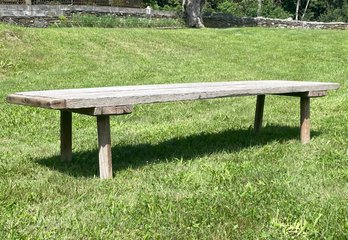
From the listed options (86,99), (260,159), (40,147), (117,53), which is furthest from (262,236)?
(117,53)

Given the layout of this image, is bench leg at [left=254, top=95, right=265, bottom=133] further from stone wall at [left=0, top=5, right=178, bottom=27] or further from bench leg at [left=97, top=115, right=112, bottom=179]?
stone wall at [left=0, top=5, right=178, bottom=27]

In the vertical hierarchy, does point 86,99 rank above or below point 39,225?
above

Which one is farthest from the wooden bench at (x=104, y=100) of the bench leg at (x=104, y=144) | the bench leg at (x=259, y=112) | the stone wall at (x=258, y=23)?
the stone wall at (x=258, y=23)

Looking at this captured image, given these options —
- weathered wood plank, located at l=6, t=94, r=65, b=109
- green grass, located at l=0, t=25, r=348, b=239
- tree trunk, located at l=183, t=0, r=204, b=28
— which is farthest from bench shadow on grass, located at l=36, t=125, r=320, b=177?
tree trunk, located at l=183, t=0, r=204, b=28

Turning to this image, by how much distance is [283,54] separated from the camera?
1789 centimetres

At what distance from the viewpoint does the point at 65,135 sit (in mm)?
5371

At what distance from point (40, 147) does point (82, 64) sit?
8.22 meters

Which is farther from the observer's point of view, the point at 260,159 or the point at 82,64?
the point at 82,64

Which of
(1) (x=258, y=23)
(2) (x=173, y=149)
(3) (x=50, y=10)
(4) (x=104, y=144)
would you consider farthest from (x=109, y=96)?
(1) (x=258, y=23)

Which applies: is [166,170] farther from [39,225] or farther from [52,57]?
[52,57]

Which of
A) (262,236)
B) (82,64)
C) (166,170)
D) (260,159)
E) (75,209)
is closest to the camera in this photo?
(262,236)

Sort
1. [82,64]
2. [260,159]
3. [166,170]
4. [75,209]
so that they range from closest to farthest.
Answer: [75,209], [166,170], [260,159], [82,64]

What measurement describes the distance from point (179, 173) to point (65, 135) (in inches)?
49.4

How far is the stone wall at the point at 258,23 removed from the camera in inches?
1141
